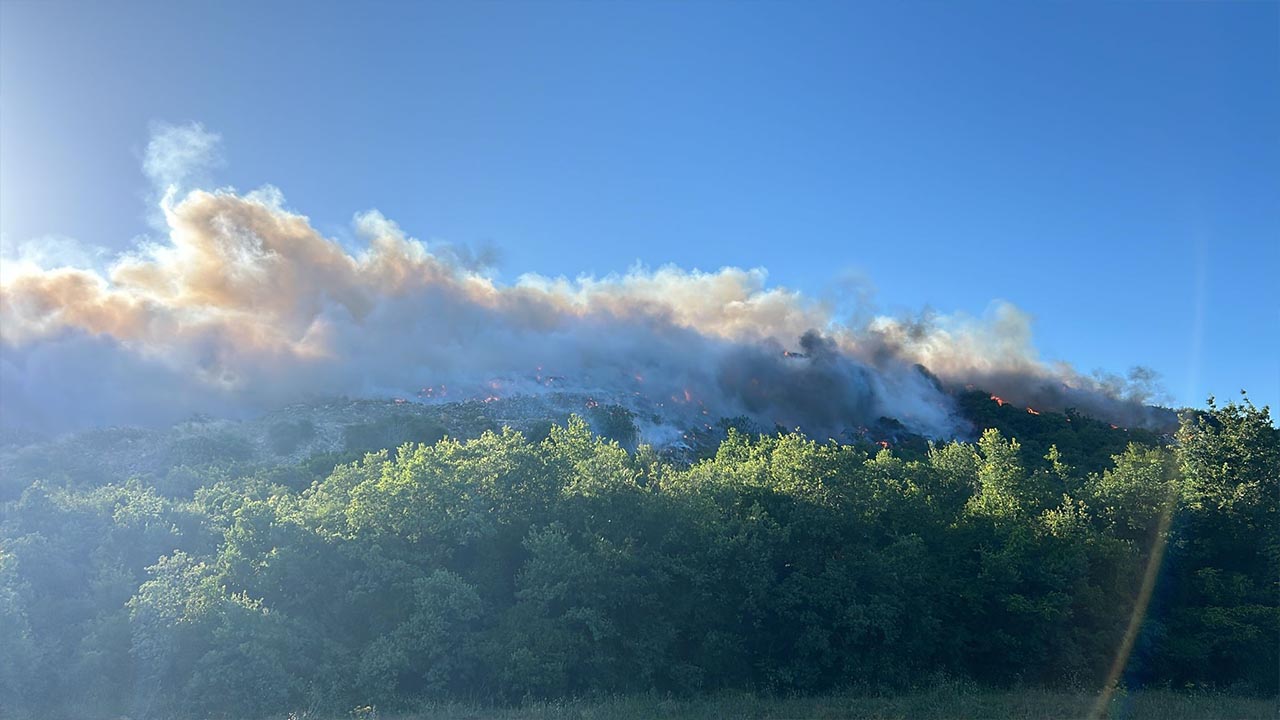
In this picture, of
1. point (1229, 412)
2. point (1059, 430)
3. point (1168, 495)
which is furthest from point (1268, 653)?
point (1059, 430)

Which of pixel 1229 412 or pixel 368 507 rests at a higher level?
pixel 1229 412

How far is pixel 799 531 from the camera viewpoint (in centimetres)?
2794

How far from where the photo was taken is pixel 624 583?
2589 centimetres

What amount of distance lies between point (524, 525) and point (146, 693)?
12.8 metres

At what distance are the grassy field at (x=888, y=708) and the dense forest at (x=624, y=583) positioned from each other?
1.07 metres

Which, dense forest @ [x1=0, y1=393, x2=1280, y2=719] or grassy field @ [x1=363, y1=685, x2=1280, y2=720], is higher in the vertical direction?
dense forest @ [x1=0, y1=393, x2=1280, y2=719]

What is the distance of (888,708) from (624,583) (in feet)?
30.8

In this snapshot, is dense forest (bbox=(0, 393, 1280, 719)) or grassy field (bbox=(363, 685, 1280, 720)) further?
dense forest (bbox=(0, 393, 1280, 719))

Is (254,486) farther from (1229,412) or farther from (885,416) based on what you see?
(885,416)

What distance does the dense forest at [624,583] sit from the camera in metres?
23.8

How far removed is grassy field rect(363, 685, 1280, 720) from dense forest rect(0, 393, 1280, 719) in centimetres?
107

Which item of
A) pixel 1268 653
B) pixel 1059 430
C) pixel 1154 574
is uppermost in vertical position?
pixel 1059 430

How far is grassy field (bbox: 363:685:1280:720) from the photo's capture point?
75.3 ft

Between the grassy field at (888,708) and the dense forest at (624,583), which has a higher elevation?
the dense forest at (624,583)
